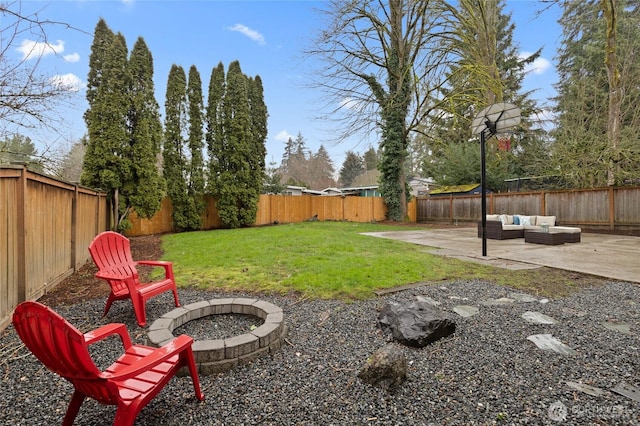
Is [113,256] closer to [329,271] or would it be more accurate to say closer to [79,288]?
[79,288]

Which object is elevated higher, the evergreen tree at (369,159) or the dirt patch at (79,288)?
the evergreen tree at (369,159)

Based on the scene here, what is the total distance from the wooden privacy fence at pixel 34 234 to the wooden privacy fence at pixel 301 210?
776 cm

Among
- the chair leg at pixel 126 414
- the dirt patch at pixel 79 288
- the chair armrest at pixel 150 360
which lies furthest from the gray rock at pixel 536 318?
the dirt patch at pixel 79 288

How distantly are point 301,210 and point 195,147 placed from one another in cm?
623

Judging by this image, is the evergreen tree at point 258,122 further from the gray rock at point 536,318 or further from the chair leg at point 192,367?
the chair leg at point 192,367

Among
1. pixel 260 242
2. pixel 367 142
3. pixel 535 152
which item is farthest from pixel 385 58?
pixel 260 242

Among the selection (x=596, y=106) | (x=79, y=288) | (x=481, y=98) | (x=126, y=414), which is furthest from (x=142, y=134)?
(x=596, y=106)

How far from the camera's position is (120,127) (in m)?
9.34

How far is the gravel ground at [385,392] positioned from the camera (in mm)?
1681

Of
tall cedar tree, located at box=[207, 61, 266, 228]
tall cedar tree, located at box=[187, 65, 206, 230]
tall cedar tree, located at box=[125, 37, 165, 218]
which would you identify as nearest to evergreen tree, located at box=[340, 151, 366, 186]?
tall cedar tree, located at box=[207, 61, 266, 228]

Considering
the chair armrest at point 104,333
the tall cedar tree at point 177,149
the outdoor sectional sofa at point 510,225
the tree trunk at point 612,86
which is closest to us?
the chair armrest at point 104,333

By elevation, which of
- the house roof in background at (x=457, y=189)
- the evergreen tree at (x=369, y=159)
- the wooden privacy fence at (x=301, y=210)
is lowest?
the wooden privacy fence at (x=301, y=210)

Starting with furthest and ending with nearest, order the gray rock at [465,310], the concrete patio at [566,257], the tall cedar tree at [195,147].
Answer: the tall cedar tree at [195,147]
the concrete patio at [566,257]
the gray rock at [465,310]

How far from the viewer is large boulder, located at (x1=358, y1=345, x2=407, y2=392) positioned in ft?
6.31
